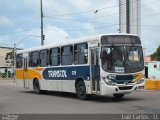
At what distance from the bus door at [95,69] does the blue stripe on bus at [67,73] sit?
13.1 inches

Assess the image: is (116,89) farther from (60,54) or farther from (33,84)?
(33,84)

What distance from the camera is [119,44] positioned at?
18828mm

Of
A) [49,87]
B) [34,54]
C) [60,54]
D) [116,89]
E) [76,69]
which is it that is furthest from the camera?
[34,54]

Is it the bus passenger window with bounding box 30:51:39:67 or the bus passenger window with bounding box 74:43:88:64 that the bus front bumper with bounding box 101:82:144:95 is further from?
the bus passenger window with bounding box 30:51:39:67

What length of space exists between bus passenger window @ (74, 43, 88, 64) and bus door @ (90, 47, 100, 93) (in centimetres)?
53

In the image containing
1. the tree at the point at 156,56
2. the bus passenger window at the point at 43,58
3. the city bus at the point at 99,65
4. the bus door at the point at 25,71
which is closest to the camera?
the city bus at the point at 99,65

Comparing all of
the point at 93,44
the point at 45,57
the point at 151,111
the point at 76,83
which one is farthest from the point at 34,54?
the point at 151,111

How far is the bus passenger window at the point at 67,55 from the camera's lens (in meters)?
21.3

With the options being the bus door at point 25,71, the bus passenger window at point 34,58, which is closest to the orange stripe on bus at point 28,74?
the bus door at point 25,71

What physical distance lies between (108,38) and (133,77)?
80.9 inches

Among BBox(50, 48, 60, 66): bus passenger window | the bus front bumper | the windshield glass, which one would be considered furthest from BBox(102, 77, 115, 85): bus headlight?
BBox(50, 48, 60, 66): bus passenger window

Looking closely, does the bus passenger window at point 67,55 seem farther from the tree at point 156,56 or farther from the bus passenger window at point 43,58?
the tree at point 156,56

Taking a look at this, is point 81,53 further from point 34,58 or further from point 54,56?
point 34,58

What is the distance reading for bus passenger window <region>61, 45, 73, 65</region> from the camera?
69.9ft
